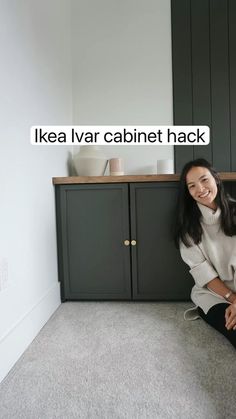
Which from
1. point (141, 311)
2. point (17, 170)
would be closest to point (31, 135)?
point (17, 170)

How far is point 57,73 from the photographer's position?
1.92 metres

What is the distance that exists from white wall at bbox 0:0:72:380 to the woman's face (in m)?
0.84

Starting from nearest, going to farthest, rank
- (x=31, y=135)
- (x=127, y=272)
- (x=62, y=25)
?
(x=31, y=135)
(x=127, y=272)
(x=62, y=25)

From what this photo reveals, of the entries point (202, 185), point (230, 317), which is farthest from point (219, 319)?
point (202, 185)

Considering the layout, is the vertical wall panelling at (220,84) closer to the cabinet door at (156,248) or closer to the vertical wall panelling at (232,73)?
the vertical wall panelling at (232,73)

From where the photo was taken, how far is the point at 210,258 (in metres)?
1.49

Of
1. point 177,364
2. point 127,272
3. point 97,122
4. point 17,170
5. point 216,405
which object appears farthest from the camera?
point 97,122

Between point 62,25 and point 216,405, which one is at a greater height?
point 62,25

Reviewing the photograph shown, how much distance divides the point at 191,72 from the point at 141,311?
70.3 inches

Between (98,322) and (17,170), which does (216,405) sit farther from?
(17,170)

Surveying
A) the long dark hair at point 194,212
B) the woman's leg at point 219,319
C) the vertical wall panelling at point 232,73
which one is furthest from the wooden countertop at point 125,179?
the woman's leg at point 219,319

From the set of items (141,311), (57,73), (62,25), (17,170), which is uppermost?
(62,25)

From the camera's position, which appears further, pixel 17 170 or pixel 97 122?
pixel 97 122

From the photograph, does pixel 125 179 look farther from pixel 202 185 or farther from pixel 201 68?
pixel 201 68
